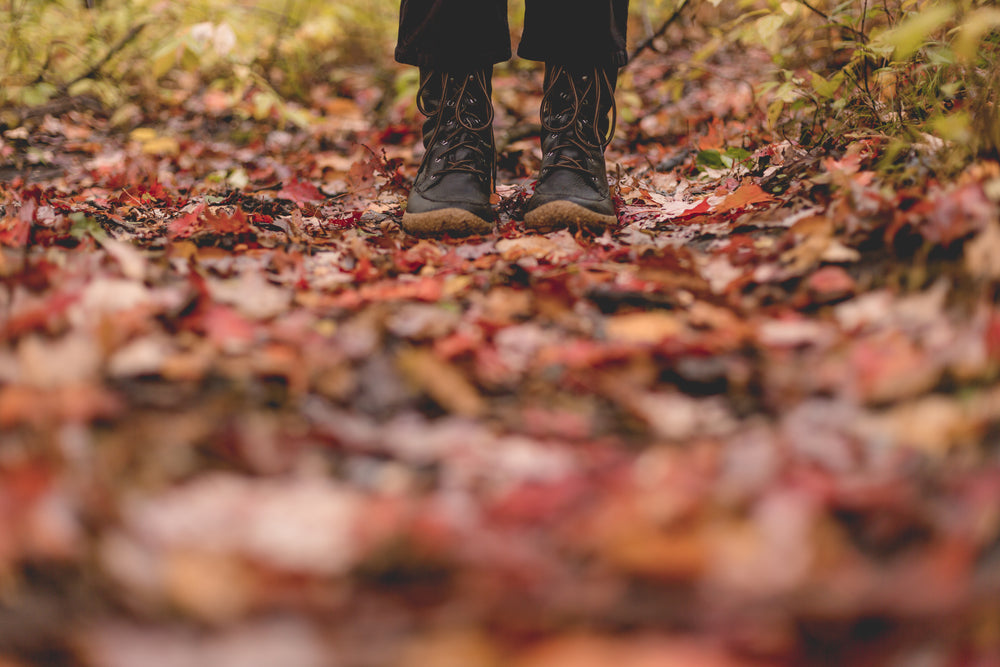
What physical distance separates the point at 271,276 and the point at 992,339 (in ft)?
4.50

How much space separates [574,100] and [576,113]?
46mm

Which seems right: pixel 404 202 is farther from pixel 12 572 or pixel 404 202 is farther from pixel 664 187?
pixel 12 572

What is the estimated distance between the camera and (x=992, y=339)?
3.01ft

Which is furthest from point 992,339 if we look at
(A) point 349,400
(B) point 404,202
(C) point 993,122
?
(B) point 404,202

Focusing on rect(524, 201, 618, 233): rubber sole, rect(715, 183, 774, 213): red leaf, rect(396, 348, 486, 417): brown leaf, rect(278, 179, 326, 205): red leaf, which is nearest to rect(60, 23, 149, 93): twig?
rect(278, 179, 326, 205): red leaf

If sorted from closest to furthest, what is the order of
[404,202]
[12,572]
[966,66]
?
1. [12,572]
2. [966,66]
3. [404,202]

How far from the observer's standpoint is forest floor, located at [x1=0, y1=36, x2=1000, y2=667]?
65cm

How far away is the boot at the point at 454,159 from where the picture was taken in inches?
71.3

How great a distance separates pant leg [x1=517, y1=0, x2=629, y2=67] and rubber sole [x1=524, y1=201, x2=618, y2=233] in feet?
1.53

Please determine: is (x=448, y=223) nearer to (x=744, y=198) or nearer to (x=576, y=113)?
(x=576, y=113)

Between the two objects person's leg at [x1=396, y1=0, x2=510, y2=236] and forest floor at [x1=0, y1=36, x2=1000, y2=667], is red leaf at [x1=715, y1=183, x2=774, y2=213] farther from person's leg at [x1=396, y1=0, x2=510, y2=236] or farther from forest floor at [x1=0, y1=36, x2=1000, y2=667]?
person's leg at [x1=396, y1=0, x2=510, y2=236]

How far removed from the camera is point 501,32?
1858 millimetres

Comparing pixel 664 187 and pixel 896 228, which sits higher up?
pixel 664 187

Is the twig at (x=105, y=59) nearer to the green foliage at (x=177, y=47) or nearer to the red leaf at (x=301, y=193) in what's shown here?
the green foliage at (x=177, y=47)
